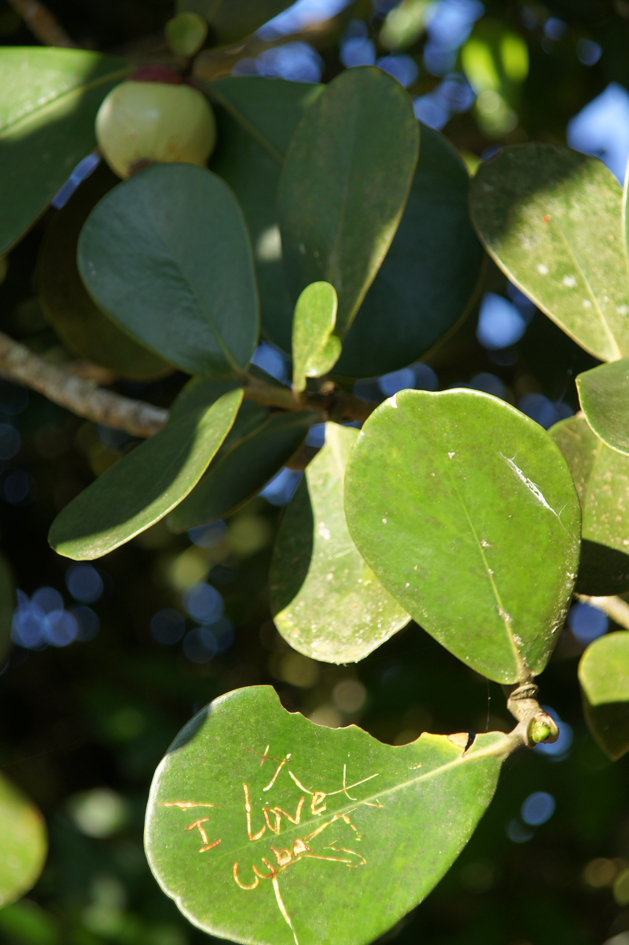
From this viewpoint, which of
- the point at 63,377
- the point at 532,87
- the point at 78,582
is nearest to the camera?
the point at 63,377

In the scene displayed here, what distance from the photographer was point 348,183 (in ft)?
1.82

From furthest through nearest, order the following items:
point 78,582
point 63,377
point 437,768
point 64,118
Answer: point 78,582 < point 63,377 < point 64,118 < point 437,768

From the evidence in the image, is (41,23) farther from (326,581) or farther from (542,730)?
(542,730)

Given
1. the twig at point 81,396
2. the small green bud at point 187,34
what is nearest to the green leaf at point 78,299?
the twig at point 81,396

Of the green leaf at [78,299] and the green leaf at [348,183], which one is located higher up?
the green leaf at [348,183]

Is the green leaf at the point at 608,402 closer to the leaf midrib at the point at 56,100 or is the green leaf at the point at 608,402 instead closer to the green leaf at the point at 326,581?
the green leaf at the point at 326,581

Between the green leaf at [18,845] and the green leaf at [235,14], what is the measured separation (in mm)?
1026

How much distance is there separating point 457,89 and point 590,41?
452 mm

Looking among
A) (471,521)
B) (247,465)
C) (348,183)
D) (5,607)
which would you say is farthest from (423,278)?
(5,607)

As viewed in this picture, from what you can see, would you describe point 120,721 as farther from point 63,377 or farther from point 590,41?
point 590,41

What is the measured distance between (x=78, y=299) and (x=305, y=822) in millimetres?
724

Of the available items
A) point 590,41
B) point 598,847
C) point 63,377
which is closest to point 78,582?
point 63,377

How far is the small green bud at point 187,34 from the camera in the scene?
809 mm

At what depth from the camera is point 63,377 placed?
0.87 metres
